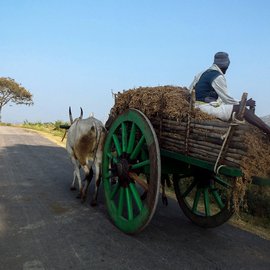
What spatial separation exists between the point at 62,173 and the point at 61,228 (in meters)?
4.35

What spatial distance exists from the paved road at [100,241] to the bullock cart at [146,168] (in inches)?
10.6

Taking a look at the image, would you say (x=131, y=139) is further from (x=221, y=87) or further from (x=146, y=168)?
(x=221, y=87)

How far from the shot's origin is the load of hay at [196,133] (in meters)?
3.31

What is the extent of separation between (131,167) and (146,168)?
0.25 metres

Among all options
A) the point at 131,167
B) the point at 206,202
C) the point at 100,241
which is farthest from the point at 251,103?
the point at 100,241

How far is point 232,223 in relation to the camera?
19.1 feet

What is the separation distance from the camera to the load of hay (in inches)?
130

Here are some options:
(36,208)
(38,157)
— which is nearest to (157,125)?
(36,208)

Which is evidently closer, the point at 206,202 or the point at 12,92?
the point at 206,202

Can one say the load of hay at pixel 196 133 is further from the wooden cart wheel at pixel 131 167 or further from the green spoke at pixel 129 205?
the green spoke at pixel 129 205

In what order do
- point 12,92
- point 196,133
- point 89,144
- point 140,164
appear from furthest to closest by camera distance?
point 12,92
point 89,144
point 140,164
point 196,133

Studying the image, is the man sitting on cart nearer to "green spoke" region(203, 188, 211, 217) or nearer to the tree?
"green spoke" region(203, 188, 211, 217)

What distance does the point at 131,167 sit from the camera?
15.1 feet

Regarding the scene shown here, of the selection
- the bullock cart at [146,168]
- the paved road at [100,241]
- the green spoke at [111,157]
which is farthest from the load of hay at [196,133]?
the paved road at [100,241]
